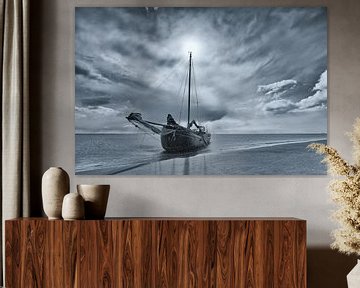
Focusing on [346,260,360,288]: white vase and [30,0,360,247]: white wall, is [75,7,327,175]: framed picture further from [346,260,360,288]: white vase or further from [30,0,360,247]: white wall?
[346,260,360,288]: white vase

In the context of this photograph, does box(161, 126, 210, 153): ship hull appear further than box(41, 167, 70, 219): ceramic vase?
Yes

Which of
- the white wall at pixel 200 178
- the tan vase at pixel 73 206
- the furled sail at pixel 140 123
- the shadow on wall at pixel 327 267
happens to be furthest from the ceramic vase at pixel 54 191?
the shadow on wall at pixel 327 267

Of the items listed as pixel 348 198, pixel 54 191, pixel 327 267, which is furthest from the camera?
pixel 327 267

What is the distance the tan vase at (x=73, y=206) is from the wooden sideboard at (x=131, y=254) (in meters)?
0.05

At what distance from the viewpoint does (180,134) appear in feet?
12.7

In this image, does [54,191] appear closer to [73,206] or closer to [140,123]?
[73,206]

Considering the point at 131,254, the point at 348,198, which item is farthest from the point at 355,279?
the point at 131,254

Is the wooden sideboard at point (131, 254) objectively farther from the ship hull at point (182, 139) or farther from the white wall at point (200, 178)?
the ship hull at point (182, 139)

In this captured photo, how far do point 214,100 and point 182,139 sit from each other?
324mm

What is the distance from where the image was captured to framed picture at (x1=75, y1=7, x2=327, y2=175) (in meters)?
3.87

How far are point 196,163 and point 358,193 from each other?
1.05 metres

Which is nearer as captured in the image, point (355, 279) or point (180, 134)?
point (355, 279)

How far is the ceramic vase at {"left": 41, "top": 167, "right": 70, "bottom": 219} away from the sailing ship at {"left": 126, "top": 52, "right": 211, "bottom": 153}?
0.69 m

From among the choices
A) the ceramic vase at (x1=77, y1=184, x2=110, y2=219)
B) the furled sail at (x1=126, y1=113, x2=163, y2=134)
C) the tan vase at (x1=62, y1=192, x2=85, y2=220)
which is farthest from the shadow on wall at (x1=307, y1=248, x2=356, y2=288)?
the tan vase at (x1=62, y1=192, x2=85, y2=220)
